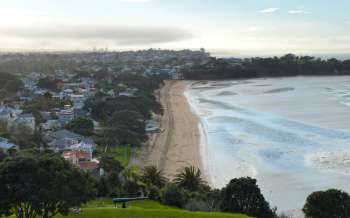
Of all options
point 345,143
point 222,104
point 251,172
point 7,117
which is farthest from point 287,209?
point 222,104

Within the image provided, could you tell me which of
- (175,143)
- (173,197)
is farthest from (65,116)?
(173,197)

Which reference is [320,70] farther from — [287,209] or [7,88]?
[287,209]

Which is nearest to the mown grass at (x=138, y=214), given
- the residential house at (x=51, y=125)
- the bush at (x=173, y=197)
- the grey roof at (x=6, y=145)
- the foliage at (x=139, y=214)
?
the foliage at (x=139, y=214)

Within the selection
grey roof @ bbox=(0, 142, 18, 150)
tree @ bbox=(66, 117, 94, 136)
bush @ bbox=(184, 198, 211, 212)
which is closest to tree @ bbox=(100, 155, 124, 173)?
grey roof @ bbox=(0, 142, 18, 150)

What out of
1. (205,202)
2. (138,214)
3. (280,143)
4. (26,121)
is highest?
(138,214)

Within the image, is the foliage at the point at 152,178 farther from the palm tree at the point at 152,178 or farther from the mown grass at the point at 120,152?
the mown grass at the point at 120,152

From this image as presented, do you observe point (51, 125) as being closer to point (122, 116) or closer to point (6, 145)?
point (122, 116)
